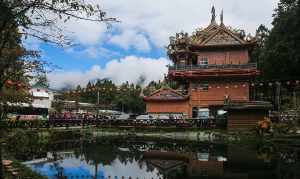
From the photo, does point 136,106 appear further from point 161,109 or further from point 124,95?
point 161,109

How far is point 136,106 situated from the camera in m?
91.4

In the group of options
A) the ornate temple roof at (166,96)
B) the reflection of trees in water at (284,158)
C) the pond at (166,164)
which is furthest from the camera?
the ornate temple roof at (166,96)

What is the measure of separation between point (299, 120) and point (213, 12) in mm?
28408

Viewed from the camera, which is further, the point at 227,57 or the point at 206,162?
the point at 227,57

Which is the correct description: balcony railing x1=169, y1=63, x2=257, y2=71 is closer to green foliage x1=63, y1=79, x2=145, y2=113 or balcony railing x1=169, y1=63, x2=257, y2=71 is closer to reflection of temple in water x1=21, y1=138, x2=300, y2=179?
reflection of temple in water x1=21, y1=138, x2=300, y2=179

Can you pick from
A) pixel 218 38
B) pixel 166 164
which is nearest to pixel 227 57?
pixel 218 38

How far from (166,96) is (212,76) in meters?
6.13

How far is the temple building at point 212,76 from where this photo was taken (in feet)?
146

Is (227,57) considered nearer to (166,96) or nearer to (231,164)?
(166,96)

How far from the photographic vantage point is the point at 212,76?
146 ft

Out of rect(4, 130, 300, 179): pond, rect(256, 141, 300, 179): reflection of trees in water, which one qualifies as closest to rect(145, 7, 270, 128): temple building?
rect(256, 141, 300, 179): reflection of trees in water

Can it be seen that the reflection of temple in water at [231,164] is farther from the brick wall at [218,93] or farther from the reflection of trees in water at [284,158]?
the brick wall at [218,93]

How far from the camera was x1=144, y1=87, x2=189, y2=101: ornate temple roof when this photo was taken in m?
46.1

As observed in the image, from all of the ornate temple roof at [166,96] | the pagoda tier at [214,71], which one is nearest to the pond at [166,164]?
the pagoda tier at [214,71]
